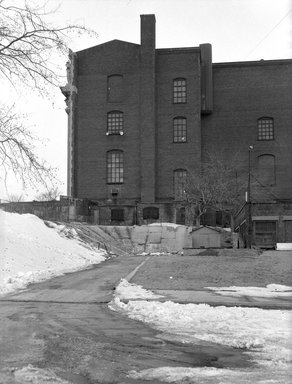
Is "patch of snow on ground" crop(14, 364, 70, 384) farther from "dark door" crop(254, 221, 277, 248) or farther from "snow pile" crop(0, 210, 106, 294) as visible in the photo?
"dark door" crop(254, 221, 277, 248)

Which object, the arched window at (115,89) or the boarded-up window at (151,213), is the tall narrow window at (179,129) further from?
the boarded-up window at (151,213)

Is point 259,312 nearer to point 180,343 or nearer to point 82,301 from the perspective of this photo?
point 180,343

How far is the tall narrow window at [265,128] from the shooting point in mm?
57219

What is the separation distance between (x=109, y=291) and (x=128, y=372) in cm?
811

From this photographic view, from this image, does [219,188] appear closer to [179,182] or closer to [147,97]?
[179,182]

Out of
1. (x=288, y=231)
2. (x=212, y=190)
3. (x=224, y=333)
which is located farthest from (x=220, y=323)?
(x=212, y=190)

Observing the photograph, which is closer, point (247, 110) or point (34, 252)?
point (34, 252)

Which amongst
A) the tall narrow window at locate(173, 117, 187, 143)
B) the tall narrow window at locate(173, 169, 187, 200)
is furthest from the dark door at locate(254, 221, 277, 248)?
→ the tall narrow window at locate(173, 117, 187, 143)

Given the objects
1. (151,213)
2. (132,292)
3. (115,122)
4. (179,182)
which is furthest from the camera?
(115,122)

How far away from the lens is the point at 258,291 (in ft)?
44.4

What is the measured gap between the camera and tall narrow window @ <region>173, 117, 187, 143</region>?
184 ft

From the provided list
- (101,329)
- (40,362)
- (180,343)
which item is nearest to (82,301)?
(101,329)

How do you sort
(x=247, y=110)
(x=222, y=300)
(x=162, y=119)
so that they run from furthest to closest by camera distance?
(x=247, y=110) → (x=162, y=119) → (x=222, y=300)

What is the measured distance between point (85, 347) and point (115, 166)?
49760 millimetres
